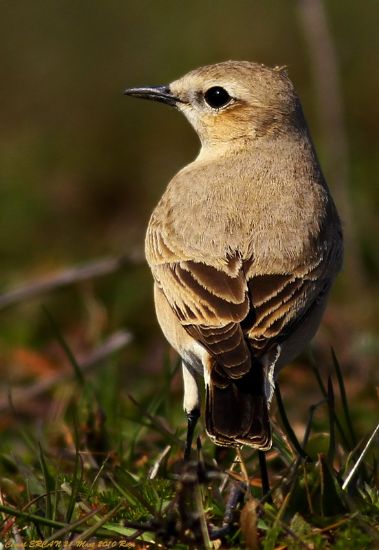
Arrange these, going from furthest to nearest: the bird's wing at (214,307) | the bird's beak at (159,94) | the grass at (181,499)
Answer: the bird's beak at (159,94)
the bird's wing at (214,307)
the grass at (181,499)

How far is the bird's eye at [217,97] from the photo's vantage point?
7055mm

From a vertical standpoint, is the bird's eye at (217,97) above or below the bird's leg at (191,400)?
above

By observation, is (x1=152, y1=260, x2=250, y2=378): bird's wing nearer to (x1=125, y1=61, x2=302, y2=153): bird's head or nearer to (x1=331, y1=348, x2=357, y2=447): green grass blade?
(x1=331, y1=348, x2=357, y2=447): green grass blade

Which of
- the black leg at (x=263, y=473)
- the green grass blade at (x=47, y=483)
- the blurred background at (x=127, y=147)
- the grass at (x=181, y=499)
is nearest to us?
the grass at (x=181, y=499)

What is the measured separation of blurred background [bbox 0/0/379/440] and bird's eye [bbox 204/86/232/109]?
1.87 m

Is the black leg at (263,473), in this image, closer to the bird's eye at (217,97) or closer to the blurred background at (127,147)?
the blurred background at (127,147)

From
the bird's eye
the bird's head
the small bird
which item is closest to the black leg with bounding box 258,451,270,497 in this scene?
the small bird

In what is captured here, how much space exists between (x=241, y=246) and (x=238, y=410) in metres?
1.02

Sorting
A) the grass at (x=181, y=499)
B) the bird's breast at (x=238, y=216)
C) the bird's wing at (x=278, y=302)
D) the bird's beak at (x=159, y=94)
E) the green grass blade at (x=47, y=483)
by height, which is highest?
the bird's beak at (x=159, y=94)

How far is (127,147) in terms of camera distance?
46.8 ft

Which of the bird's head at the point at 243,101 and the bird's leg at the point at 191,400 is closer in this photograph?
the bird's leg at the point at 191,400

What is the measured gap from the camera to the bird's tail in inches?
200

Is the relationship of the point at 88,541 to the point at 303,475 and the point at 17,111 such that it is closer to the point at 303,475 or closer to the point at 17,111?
the point at 303,475

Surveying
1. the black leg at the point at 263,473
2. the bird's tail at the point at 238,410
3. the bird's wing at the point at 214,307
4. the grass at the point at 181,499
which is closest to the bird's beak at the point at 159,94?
the bird's wing at the point at 214,307
